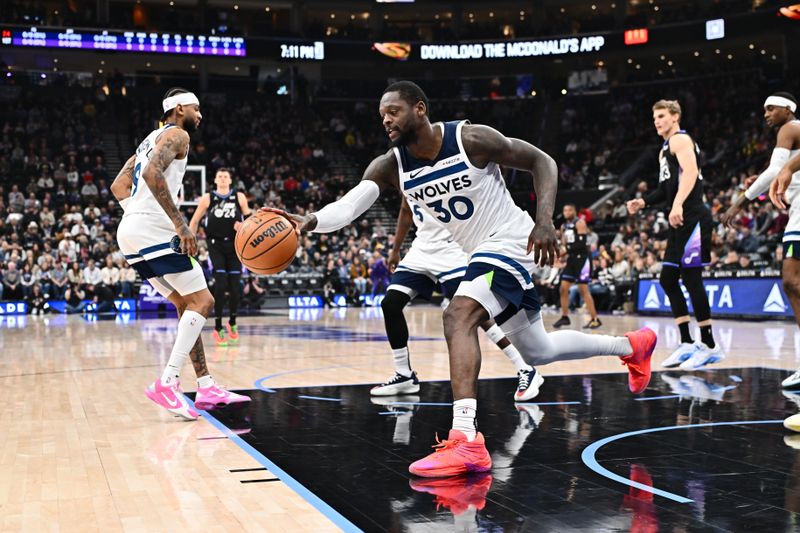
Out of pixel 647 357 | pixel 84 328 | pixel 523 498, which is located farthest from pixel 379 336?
pixel 523 498

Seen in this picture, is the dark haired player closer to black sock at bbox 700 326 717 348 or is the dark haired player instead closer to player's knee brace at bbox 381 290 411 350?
black sock at bbox 700 326 717 348

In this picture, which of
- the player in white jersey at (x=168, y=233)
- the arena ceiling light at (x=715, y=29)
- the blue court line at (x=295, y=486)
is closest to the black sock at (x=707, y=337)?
the player in white jersey at (x=168, y=233)

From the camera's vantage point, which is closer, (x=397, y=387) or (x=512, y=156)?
(x=512, y=156)

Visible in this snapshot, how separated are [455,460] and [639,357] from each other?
74.7 inches

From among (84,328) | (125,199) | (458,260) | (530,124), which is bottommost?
(84,328)

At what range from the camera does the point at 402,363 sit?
6.29 m

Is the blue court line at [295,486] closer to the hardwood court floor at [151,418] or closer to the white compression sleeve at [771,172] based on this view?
the hardwood court floor at [151,418]

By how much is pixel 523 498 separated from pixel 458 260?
3.03 meters

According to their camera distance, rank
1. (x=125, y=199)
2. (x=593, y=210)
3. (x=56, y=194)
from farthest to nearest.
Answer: (x=593, y=210)
(x=56, y=194)
(x=125, y=199)

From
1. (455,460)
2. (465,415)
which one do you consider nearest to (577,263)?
(465,415)

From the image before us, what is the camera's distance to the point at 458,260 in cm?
623

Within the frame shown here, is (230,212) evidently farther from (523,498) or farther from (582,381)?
(523,498)

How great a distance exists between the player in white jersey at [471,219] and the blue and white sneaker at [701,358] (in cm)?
319

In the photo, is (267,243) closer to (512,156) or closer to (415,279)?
(512,156)
